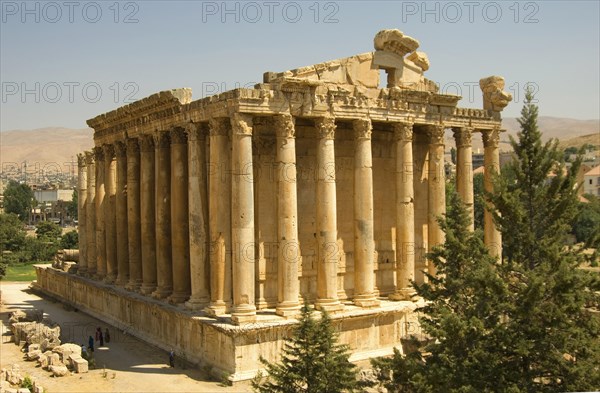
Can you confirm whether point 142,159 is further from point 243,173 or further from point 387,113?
point 387,113

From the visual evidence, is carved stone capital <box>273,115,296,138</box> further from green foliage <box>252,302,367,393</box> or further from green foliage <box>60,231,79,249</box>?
green foliage <box>60,231,79,249</box>

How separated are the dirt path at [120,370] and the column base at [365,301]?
5.57 metres

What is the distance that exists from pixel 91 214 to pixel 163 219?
10788 mm

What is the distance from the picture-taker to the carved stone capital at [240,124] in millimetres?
21891

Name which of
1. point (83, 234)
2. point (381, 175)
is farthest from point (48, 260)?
point (381, 175)

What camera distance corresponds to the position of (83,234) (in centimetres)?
3803

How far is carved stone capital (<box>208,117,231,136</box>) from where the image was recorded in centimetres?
2308

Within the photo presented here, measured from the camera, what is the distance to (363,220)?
2434cm

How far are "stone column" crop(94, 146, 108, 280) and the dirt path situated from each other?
3.28m

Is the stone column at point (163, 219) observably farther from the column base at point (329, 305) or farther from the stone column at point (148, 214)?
the column base at point (329, 305)

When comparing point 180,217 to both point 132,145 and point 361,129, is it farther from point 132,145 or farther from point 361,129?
point 361,129

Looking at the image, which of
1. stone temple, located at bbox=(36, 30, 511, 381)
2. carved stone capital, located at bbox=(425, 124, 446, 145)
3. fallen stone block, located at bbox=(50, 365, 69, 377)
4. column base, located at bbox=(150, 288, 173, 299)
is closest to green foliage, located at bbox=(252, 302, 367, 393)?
stone temple, located at bbox=(36, 30, 511, 381)

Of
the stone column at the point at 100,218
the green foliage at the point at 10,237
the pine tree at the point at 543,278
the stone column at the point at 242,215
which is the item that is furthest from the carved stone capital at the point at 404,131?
the green foliage at the point at 10,237

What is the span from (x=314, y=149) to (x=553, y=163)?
1075 centimetres
